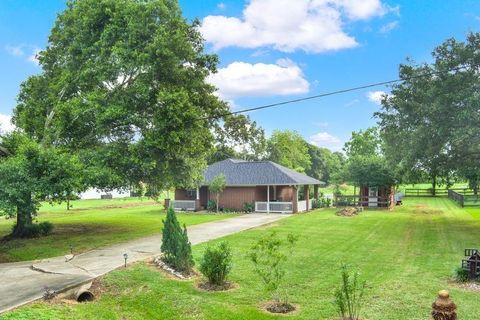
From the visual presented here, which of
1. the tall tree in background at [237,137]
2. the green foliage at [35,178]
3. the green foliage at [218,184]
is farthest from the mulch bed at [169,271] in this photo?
the tall tree in background at [237,137]

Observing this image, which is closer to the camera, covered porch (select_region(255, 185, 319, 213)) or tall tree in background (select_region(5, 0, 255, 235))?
tall tree in background (select_region(5, 0, 255, 235))

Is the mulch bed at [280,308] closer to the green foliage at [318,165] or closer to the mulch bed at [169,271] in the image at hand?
the mulch bed at [169,271]

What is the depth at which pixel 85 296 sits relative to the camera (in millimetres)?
9711

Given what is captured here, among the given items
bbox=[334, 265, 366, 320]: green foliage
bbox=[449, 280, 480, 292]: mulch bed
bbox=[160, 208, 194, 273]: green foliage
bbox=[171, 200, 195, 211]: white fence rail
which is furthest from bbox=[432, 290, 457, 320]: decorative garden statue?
bbox=[171, 200, 195, 211]: white fence rail

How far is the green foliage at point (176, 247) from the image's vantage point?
468 inches

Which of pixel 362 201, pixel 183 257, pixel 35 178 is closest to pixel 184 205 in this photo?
pixel 362 201

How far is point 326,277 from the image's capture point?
A: 37.9 feet

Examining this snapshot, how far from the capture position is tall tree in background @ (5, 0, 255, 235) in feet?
60.0

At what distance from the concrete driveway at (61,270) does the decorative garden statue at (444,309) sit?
8210 mm

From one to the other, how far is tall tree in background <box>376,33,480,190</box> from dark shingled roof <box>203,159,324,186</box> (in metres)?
11.1

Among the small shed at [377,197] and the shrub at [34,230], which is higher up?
the small shed at [377,197]

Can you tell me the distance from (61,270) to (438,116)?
55.6ft

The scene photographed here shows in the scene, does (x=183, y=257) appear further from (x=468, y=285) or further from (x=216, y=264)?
(x=468, y=285)

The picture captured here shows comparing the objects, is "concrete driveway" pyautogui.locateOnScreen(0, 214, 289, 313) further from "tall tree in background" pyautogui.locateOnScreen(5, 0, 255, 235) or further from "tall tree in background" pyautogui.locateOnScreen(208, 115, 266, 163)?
"tall tree in background" pyautogui.locateOnScreen(208, 115, 266, 163)
